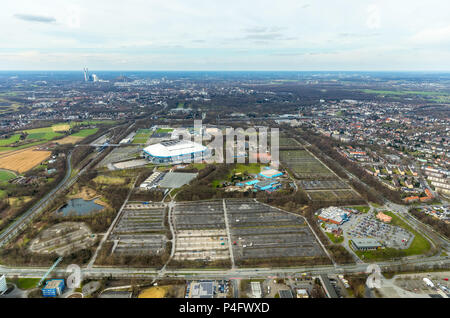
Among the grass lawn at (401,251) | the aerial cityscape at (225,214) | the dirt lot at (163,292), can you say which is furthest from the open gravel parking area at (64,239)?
the grass lawn at (401,251)

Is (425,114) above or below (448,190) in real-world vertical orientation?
above

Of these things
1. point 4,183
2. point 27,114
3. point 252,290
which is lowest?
point 252,290

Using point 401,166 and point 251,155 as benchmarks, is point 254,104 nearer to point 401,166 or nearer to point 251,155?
point 251,155

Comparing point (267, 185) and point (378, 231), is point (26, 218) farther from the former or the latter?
point (378, 231)

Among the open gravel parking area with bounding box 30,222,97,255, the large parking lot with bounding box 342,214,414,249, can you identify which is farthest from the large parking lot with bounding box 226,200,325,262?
the open gravel parking area with bounding box 30,222,97,255

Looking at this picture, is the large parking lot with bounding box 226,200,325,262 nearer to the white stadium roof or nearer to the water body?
the water body

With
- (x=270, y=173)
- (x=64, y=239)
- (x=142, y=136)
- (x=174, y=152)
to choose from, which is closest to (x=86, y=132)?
(x=142, y=136)

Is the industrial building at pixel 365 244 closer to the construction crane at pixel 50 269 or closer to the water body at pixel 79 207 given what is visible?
the construction crane at pixel 50 269
